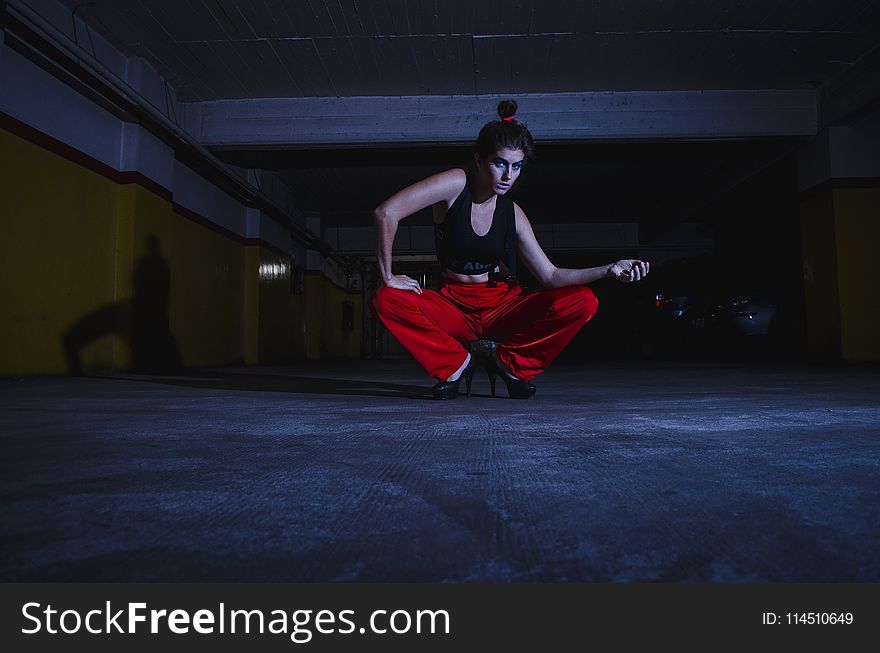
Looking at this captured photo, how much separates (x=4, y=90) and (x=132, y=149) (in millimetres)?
1413

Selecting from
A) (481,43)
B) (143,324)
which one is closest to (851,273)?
(481,43)

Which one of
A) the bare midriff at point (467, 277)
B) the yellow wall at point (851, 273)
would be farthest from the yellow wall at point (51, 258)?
the yellow wall at point (851, 273)

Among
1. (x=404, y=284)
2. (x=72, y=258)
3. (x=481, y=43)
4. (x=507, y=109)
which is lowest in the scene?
(x=404, y=284)

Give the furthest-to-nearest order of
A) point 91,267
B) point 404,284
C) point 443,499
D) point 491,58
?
point 491,58 < point 91,267 < point 404,284 < point 443,499

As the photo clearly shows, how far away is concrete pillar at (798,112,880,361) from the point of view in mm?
6027

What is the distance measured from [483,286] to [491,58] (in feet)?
12.0

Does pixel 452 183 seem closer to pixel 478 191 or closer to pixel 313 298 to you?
pixel 478 191

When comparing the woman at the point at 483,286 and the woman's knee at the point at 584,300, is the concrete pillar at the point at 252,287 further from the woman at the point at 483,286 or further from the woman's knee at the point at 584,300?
the woman's knee at the point at 584,300

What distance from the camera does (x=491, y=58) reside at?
5262 millimetres

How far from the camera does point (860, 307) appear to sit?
6.04m

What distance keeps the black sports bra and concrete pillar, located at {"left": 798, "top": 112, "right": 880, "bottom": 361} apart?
540cm

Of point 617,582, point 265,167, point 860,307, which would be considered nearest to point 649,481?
point 617,582

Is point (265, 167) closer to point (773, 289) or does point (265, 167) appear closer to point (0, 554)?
point (773, 289)

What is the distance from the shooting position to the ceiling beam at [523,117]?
6.06m
